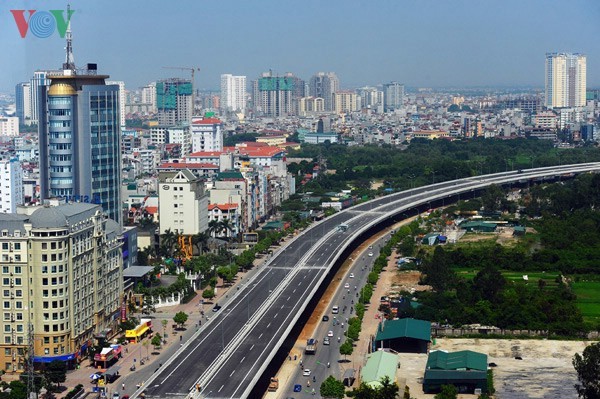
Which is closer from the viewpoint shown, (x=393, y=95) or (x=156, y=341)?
(x=156, y=341)

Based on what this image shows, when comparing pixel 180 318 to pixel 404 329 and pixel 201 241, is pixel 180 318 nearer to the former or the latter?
pixel 404 329

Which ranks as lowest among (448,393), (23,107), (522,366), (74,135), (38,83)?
(522,366)

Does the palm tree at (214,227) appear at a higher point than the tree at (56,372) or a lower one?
higher

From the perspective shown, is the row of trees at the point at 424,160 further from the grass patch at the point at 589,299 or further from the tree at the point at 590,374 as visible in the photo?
the tree at the point at 590,374

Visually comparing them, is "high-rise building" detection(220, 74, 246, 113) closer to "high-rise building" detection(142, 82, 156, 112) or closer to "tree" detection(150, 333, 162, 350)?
"high-rise building" detection(142, 82, 156, 112)

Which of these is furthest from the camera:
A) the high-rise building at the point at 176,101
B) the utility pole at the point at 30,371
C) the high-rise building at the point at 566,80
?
the high-rise building at the point at 566,80

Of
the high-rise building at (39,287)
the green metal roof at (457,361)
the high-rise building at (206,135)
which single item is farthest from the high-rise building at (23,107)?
the green metal roof at (457,361)

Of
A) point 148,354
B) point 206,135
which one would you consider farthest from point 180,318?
point 206,135
